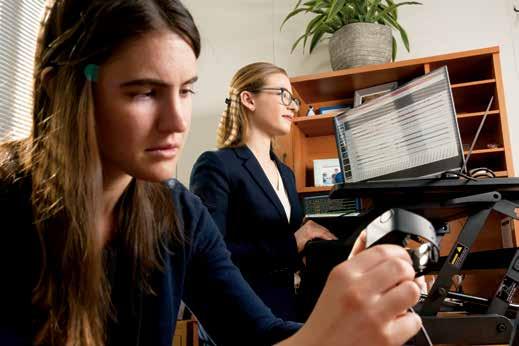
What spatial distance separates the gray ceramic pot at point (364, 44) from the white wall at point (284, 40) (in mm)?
323

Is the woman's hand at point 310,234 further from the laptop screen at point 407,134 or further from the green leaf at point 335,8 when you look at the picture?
the green leaf at point 335,8

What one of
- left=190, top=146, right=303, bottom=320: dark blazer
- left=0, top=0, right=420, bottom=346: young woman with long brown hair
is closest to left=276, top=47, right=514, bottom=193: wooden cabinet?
left=190, top=146, right=303, bottom=320: dark blazer

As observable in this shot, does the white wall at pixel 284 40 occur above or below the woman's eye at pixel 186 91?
above

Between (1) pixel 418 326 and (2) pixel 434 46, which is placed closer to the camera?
(1) pixel 418 326

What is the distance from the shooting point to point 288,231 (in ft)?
5.46

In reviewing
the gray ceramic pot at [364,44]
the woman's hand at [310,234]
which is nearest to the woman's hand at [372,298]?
the woman's hand at [310,234]

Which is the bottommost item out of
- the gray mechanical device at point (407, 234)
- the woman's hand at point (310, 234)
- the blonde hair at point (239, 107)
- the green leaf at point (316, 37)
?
the woman's hand at point (310, 234)

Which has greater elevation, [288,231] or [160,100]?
[160,100]

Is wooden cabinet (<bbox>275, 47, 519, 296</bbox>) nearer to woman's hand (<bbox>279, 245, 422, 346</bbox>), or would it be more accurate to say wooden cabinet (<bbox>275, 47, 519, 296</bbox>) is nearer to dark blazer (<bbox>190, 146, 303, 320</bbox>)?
dark blazer (<bbox>190, 146, 303, 320</bbox>)

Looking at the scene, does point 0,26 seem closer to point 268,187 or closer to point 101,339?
point 268,187

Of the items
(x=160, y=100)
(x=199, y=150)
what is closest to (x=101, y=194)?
(x=160, y=100)

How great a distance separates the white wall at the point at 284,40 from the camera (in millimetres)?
2361

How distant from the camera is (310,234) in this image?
60.2 inches

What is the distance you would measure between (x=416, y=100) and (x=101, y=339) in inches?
37.7
